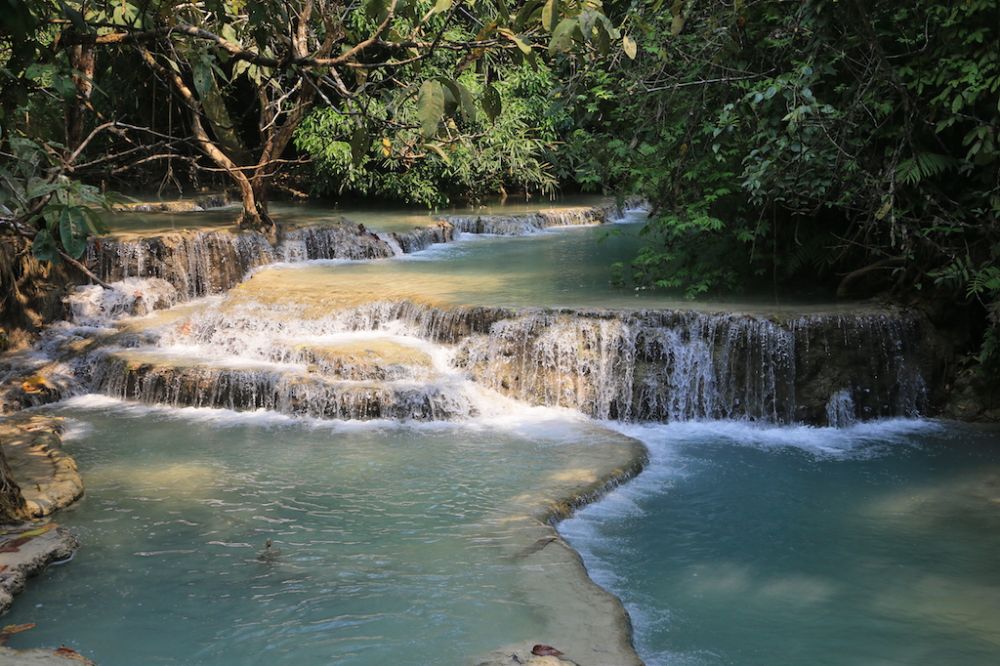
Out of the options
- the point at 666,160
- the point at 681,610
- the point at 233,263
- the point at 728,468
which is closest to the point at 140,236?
the point at 233,263

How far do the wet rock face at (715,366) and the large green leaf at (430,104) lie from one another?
6898 mm

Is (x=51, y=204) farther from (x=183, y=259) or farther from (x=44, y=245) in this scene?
(x=183, y=259)

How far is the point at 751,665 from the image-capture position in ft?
16.6

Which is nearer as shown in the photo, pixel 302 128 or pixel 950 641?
pixel 950 641

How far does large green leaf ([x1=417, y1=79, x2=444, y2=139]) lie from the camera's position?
274 cm

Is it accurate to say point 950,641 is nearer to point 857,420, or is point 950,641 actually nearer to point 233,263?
point 857,420

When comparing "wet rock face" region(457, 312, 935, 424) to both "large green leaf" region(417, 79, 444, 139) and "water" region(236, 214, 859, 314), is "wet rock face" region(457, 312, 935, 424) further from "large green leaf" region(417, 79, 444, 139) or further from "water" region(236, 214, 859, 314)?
"large green leaf" region(417, 79, 444, 139)

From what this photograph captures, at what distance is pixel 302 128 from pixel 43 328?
7.05 m

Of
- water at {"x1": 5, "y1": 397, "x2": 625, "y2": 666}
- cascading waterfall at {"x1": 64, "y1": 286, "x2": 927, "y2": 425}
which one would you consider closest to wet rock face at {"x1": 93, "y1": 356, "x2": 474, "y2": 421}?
cascading waterfall at {"x1": 64, "y1": 286, "x2": 927, "y2": 425}

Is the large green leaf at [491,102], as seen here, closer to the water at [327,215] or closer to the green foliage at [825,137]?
the green foliage at [825,137]

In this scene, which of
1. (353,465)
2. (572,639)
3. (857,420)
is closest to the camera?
(572,639)

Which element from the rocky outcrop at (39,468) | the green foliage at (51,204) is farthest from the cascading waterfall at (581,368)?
the green foliage at (51,204)

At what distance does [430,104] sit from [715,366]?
23.3ft

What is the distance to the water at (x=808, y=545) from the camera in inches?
210
